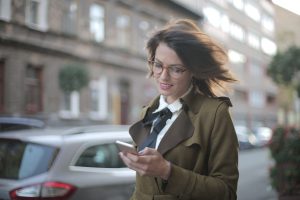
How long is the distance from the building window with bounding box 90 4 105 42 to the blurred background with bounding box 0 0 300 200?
46 millimetres

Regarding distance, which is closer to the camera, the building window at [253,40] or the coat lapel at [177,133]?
the coat lapel at [177,133]

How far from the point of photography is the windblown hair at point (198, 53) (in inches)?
86.5

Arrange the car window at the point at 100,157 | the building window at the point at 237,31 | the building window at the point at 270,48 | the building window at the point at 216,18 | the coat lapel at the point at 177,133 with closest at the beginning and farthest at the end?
1. the coat lapel at the point at 177,133
2. the car window at the point at 100,157
3. the building window at the point at 270,48
4. the building window at the point at 216,18
5. the building window at the point at 237,31

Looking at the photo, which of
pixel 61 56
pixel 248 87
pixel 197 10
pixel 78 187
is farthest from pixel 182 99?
pixel 248 87

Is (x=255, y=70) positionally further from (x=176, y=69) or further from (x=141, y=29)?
(x=176, y=69)

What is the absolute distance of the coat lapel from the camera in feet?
6.82

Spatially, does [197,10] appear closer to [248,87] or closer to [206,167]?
[248,87]

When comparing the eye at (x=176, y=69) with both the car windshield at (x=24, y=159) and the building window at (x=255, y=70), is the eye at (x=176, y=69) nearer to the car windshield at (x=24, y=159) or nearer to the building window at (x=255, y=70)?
the car windshield at (x=24, y=159)

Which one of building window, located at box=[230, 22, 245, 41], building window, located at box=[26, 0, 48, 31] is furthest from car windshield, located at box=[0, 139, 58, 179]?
building window, located at box=[230, 22, 245, 41]

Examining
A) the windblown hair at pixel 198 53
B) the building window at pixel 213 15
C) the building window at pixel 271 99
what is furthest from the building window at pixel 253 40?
the windblown hair at pixel 198 53

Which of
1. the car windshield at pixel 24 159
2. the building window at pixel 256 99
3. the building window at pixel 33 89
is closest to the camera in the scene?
the car windshield at pixel 24 159

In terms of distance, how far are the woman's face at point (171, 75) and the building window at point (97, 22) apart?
21.0 meters

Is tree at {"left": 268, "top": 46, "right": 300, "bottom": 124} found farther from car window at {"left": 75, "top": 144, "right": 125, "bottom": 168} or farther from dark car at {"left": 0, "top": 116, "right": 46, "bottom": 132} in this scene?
car window at {"left": 75, "top": 144, "right": 125, "bottom": 168}

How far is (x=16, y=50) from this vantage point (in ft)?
57.4
